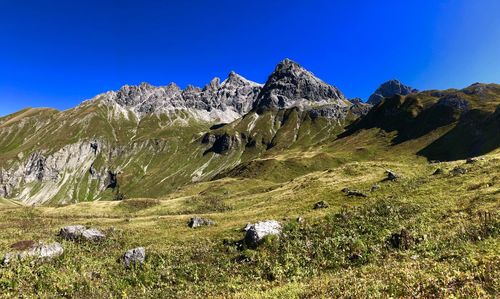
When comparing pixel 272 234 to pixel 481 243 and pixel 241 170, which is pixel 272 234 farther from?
pixel 241 170

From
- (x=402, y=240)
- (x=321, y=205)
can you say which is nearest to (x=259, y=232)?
(x=402, y=240)

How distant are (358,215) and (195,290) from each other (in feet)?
63.1

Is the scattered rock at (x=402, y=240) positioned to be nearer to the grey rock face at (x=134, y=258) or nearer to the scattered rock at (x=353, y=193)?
the grey rock face at (x=134, y=258)

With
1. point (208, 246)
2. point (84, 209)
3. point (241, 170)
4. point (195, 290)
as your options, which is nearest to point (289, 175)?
point (241, 170)

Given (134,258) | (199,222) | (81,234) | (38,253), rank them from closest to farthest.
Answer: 1. (38,253)
2. (134,258)
3. (81,234)
4. (199,222)

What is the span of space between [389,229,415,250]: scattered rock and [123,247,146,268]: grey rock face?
19.5 metres

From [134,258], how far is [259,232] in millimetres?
10726

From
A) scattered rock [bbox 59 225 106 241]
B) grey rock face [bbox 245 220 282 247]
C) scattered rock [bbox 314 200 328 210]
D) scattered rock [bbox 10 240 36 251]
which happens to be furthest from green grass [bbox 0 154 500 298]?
scattered rock [bbox 10 240 36 251]

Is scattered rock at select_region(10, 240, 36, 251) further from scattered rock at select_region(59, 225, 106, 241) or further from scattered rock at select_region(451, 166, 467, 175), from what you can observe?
scattered rock at select_region(451, 166, 467, 175)

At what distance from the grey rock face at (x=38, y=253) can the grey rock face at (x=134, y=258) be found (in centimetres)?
594

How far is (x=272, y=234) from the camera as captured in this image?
1198 inches

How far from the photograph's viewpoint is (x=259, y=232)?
3075cm

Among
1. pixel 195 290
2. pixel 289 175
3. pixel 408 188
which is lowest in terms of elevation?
pixel 195 290

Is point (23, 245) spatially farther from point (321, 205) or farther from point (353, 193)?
point (353, 193)
